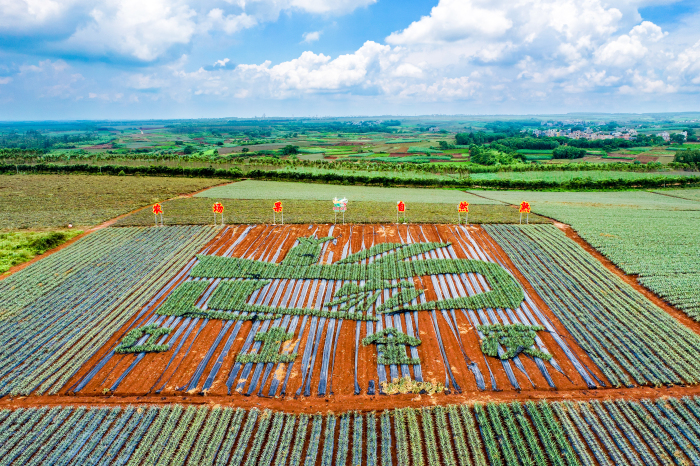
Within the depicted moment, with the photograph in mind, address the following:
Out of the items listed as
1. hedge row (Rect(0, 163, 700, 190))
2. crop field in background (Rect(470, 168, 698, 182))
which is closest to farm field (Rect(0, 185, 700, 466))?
hedge row (Rect(0, 163, 700, 190))

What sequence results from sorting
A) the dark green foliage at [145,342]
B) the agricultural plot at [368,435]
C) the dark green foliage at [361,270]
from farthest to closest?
the dark green foliage at [361,270] < the dark green foliage at [145,342] < the agricultural plot at [368,435]

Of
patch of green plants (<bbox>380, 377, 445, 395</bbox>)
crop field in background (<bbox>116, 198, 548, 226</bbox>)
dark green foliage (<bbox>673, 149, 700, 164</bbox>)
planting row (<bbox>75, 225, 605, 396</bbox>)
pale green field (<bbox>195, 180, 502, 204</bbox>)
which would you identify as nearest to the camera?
patch of green plants (<bbox>380, 377, 445, 395</bbox>)

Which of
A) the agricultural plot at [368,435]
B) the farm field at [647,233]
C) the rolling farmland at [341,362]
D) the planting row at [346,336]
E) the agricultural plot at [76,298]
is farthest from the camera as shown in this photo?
the farm field at [647,233]

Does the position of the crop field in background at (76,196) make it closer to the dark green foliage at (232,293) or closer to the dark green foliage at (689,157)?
the dark green foliage at (232,293)

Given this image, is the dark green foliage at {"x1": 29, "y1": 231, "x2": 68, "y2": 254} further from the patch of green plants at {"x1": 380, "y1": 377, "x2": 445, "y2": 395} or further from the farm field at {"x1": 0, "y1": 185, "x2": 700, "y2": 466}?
the patch of green plants at {"x1": 380, "y1": 377, "x2": 445, "y2": 395}

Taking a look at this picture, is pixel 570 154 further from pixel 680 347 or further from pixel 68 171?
pixel 68 171

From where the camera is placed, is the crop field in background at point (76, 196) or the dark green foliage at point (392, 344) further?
the crop field in background at point (76, 196)

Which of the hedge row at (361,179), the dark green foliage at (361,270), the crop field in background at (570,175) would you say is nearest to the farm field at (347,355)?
the dark green foliage at (361,270)
